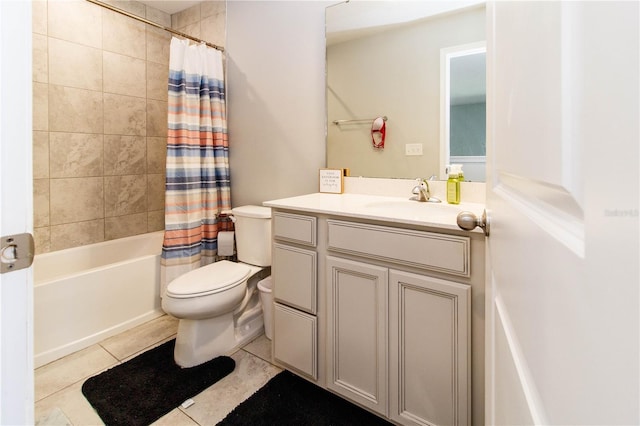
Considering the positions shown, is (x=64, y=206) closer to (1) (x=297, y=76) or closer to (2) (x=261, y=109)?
(2) (x=261, y=109)

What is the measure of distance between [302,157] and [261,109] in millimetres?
539

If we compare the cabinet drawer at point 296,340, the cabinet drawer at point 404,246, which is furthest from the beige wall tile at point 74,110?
the cabinet drawer at point 404,246

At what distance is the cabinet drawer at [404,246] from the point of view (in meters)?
1.20

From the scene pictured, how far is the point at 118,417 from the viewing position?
150cm

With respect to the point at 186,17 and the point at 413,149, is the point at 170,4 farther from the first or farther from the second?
the point at 413,149

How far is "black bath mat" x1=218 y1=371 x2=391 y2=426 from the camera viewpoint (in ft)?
4.90

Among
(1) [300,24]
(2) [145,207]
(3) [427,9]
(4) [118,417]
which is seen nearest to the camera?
(4) [118,417]

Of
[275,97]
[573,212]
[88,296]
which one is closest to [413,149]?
[275,97]

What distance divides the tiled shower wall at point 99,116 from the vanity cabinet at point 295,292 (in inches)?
68.2

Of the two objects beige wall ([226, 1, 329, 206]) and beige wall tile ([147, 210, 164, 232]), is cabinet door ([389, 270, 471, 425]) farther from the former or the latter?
beige wall tile ([147, 210, 164, 232])

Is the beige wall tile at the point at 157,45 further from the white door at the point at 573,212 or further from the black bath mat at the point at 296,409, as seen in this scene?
the white door at the point at 573,212

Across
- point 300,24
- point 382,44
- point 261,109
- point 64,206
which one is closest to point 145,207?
point 64,206

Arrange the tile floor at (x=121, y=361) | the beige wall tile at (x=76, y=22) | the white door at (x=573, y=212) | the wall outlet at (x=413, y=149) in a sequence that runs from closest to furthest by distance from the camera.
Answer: the white door at (x=573, y=212), the tile floor at (x=121, y=361), the wall outlet at (x=413, y=149), the beige wall tile at (x=76, y=22)

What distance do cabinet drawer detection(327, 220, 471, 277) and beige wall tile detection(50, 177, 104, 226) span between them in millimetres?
2080
